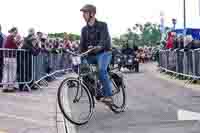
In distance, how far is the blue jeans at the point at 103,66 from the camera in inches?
363

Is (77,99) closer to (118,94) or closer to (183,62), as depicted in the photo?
(118,94)

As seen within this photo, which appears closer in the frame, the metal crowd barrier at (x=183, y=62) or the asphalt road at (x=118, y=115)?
the asphalt road at (x=118, y=115)

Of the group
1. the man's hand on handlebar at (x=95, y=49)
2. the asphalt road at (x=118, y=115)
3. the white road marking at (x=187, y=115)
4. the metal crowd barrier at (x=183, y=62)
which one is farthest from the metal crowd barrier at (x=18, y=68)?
the white road marking at (x=187, y=115)

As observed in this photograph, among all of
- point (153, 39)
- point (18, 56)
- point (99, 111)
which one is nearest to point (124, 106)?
point (99, 111)

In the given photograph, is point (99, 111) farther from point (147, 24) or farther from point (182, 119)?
point (147, 24)

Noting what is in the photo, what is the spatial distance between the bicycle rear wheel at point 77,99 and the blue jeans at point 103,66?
0.77 m

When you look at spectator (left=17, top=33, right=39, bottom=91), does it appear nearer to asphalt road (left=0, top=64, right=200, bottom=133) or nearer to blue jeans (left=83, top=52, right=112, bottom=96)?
asphalt road (left=0, top=64, right=200, bottom=133)

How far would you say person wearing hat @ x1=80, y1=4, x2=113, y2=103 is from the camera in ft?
30.2

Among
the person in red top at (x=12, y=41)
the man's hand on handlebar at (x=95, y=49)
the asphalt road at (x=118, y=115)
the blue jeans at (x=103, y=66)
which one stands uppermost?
the person in red top at (x=12, y=41)

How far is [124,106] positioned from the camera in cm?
995

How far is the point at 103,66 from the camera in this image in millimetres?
9234

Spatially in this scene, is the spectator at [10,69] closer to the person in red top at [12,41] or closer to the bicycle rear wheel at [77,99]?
the person in red top at [12,41]

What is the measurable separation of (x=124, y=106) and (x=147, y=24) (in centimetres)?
8164

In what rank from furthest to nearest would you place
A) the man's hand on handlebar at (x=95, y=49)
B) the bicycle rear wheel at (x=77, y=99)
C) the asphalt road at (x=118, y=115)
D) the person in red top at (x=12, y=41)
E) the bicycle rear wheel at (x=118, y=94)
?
1. the person in red top at (x=12, y=41)
2. the bicycle rear wheel at (x=118, y=94)
3. the man's hand on handlebar at (x=95, y=49)
4. the bicycle rear wheel at (x=77, y=99)
5. the asphalt road at (x=118, y=115)
